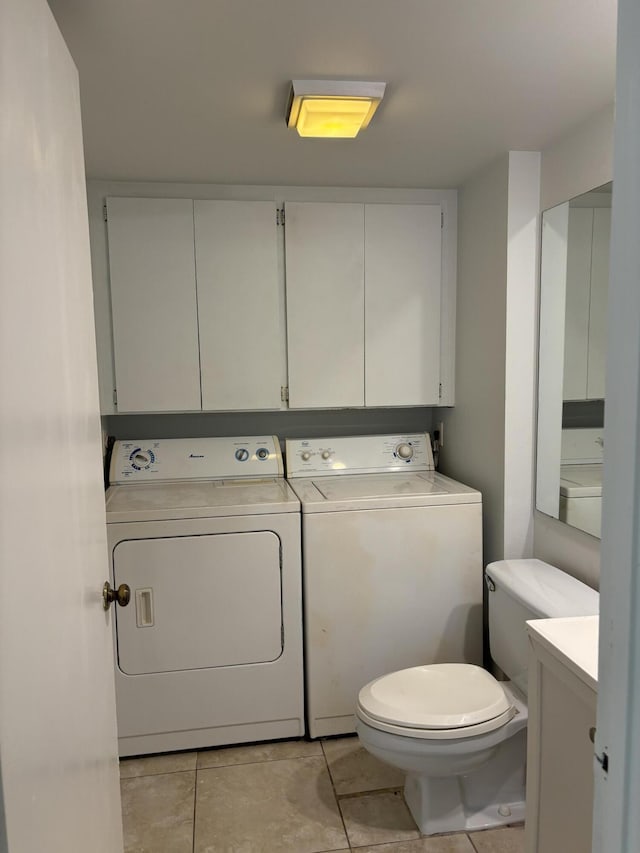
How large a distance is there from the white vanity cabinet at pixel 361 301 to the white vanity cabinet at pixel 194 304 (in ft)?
0.38

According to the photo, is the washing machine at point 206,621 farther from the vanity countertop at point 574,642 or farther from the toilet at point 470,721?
the vanity countertop at point 574,642

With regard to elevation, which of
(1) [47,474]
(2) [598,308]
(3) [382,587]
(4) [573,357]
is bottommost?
(3) [382,587]

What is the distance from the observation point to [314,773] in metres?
2.21

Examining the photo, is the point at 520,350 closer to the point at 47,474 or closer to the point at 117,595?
the point at 117,595

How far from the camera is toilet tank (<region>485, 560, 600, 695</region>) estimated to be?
6.03 ft

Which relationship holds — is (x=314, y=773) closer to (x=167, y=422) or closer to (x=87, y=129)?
(x=167, y=422)

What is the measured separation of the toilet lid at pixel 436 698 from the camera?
178 cm

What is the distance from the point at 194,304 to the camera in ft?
8.46

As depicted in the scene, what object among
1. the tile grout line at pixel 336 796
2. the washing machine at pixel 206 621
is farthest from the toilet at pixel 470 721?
the washing machine at pixel 206 621

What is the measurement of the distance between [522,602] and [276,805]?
1.06m

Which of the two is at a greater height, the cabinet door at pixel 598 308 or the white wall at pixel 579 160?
the white wall at pixel 579 160

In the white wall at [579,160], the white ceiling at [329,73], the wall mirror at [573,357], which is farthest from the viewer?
the wall mirror at [573,357]

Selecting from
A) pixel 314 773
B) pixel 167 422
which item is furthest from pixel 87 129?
pixel 314 773

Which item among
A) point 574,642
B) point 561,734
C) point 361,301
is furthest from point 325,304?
point 561,734
